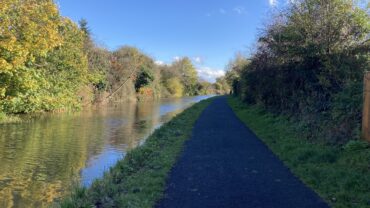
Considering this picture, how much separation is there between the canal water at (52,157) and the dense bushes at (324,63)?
278 inches

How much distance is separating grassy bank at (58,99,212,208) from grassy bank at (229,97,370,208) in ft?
9.80

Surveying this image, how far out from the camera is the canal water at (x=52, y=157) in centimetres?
852

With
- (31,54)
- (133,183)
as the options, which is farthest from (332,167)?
(31,54)

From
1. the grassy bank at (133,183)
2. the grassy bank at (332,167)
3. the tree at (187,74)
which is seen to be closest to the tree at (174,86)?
the tree at (187,74)

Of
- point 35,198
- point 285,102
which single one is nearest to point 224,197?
point 35,198

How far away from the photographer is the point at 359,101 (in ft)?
33.1

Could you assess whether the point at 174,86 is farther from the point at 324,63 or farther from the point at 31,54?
the point at 324,63

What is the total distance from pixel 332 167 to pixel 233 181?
8.10 feet

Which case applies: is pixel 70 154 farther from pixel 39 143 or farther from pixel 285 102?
pixel 285 102

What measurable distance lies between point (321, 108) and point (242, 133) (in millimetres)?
3547

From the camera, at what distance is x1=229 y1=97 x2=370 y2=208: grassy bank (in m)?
6.19

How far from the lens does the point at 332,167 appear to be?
26.6ft

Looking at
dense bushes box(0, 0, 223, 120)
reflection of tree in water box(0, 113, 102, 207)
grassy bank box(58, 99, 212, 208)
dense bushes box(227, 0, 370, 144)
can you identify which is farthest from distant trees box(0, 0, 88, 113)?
dense bushes box(227, 0, 370, 144)

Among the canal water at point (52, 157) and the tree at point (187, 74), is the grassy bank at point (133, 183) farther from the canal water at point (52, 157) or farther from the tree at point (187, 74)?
the tree at point (187, 74)
